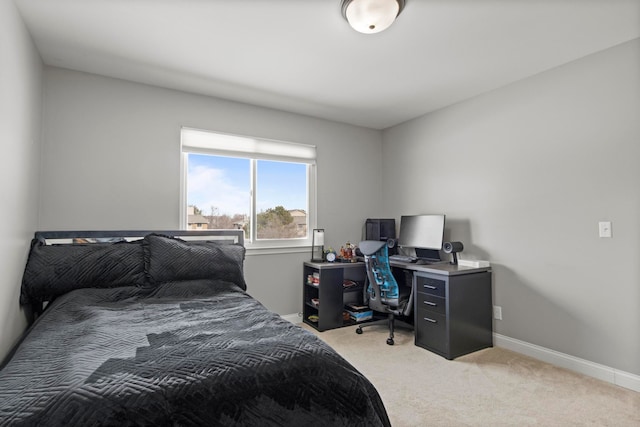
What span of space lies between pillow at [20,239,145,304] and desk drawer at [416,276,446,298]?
2.42 meters

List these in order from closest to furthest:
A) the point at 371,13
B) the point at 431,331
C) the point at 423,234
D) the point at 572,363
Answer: the point at 371,13
the point at 572,363
the point at 431,331
the point at 423,234

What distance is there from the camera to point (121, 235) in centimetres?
283

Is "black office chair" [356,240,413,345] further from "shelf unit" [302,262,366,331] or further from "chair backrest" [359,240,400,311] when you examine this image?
"shelf unit" [302,262,366,331]

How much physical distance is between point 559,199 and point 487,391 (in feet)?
5.57

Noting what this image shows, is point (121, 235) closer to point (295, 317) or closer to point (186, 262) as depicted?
point (186, 262)

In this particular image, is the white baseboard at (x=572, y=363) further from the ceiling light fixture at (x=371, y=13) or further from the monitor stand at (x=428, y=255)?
the ceiling light fixture at (x=371, y=13)

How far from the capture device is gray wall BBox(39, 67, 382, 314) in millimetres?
2715

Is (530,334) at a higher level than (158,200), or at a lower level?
lower

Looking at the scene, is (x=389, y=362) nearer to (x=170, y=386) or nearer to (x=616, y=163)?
(x=170, y=386)

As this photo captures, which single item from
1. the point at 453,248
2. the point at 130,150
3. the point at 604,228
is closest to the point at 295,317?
the point at 453,248

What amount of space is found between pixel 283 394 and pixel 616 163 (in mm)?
2908

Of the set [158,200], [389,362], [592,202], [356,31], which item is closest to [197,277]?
[158,200]

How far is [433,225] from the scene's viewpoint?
3574 mm

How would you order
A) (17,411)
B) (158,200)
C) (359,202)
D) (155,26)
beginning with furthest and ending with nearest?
(359,202) < (158,200) < (155,26) < (17,411)
